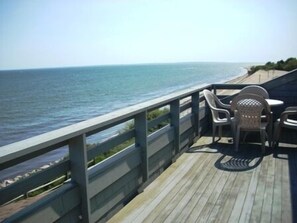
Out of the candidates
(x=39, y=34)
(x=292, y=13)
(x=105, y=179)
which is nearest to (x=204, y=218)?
(x=105, y=179)

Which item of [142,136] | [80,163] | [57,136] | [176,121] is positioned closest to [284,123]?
[176,121]

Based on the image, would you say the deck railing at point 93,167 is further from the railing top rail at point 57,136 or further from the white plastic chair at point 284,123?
the white plastic chair at point 284,123

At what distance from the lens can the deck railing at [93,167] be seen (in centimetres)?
166

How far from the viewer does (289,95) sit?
5699 millimetres

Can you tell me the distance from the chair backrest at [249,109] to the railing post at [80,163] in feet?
9.88

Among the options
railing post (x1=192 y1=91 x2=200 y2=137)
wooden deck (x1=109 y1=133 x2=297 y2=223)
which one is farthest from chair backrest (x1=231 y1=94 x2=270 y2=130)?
railing post (x1=192 y1=91 x2=200 y2=137)

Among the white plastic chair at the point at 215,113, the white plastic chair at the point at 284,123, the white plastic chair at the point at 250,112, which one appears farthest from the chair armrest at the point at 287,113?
the white plastic chair at the point at 215,113

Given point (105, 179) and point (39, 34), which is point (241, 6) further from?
point (39, 34)

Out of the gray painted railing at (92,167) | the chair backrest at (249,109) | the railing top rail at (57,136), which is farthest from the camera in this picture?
the chair backrest at (249,109)

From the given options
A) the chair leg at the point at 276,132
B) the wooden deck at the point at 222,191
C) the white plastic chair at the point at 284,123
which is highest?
A: the white plastic chair at the point at 284,123

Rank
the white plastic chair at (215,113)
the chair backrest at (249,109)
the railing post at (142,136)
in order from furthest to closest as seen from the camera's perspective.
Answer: the white plastic chair at (215,113)
the chair backrest at (249,109)
the railing post at (142,136)

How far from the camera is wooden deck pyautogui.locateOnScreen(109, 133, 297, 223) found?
8.68 feet

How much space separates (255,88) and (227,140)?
1.09 m

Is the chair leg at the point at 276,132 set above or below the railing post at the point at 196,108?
below
